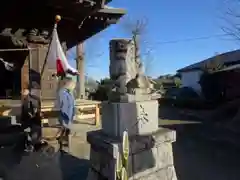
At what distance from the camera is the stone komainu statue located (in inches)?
168

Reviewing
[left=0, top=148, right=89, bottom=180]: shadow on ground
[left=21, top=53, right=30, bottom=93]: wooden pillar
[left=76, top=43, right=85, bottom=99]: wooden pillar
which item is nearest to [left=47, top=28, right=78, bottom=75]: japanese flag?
[left=0, top=148, right=89, bottom=180]: shadow on ground

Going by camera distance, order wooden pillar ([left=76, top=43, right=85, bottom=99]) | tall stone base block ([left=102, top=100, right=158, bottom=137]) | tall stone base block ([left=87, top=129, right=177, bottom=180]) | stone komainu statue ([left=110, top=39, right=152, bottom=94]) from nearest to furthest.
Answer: tall stone base block ([left=87, top=129, right=177, bottom=180]) → tall stone base block ([left=102, top=100, right=158, bottom=137]) → stone komainu statue ([left=110, top=39, right=152, bottom=94]) → wooden pillar ([left=76, top=43, right=85, bottom=99])

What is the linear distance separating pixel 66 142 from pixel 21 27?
3508 mm

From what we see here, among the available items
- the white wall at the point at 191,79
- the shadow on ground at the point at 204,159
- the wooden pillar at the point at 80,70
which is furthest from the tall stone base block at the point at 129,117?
the white wall at the point at 191,79

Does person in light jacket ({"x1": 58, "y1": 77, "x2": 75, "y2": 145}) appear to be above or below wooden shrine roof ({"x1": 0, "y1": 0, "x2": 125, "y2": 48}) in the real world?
below

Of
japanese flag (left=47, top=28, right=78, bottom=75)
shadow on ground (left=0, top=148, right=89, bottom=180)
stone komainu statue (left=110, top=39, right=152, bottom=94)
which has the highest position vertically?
japanese flag (left=47, top=28, right=78, bottom=75)

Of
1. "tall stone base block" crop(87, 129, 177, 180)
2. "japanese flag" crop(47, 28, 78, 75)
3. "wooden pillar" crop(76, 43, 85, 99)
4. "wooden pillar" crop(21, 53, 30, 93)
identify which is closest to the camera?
"tall stone base block" crop(87, 129, 177, 180)

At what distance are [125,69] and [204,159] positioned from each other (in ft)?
15.2

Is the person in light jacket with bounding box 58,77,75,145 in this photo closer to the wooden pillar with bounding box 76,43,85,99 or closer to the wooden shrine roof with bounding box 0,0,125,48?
the wooden shrine roof with bounding box 0,0,125,48

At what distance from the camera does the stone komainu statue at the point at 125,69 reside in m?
4.26

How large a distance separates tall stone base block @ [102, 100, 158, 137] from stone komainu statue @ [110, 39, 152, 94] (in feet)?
0.83

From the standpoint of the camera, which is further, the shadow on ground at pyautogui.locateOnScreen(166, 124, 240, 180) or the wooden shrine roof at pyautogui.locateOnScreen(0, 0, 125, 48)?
the wooden shrine roof at pyautogui.locateOnScreen(0, 0, 125, 48)

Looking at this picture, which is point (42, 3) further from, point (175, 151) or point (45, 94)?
point (175, 151)

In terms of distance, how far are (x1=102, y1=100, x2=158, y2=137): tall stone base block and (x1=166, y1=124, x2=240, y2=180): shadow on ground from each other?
222cm
